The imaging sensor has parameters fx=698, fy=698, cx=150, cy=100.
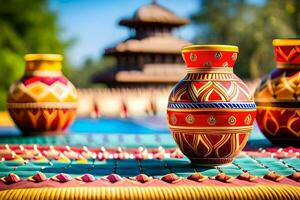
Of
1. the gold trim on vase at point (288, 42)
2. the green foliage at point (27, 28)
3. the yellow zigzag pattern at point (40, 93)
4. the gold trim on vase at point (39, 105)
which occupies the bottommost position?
the green foliage at point (27, 28)

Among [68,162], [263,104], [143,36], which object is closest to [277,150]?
[263,104]

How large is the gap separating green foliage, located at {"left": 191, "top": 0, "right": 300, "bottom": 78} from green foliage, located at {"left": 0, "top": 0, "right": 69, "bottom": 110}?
8005 millimetres

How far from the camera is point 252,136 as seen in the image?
6.23 metres

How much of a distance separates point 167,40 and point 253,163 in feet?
44.3

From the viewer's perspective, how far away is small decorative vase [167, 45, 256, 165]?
3898mm

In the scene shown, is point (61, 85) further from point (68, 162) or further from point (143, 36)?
point (143, 36)

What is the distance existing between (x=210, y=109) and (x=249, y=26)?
85.2ft

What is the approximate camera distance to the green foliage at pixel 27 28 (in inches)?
892

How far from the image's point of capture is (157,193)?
3166 millimetres

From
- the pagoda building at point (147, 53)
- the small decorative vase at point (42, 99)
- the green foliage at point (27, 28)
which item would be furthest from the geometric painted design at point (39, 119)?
the green foliage at point (27, 28)

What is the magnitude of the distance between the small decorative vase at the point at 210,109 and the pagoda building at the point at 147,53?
12577 mm

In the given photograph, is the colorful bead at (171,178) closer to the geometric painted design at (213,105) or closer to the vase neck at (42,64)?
the geometric painted design at (213,105)

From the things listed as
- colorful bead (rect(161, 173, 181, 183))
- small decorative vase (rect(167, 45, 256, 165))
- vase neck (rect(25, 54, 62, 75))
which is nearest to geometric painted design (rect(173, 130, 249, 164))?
small decorative vase (rect(167, 45, 256, 165))

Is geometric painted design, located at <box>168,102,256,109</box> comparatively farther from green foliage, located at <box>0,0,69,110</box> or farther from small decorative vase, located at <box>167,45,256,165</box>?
green foliage, located at <box>0,0,69,110</box>
